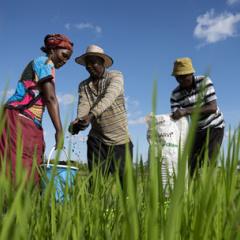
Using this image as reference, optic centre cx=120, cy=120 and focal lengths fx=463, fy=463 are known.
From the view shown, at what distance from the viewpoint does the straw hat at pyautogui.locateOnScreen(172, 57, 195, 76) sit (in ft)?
11.5

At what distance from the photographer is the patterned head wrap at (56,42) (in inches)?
110

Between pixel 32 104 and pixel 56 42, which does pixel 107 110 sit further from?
pixel 32 104

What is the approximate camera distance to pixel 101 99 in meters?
3.27

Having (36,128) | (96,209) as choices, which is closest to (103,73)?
(36,128)

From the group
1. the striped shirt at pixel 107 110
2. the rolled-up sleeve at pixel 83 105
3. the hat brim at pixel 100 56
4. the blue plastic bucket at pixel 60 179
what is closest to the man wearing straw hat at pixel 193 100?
the striped shirt at pixel 107 110

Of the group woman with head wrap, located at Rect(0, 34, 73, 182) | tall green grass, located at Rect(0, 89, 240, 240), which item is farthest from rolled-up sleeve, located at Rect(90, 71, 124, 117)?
tall green grass, located at Rect(0, 89, 240, 240)

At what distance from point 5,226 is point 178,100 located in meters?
3.32

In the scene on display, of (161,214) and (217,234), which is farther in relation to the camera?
(217,234)

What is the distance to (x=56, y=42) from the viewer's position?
9.17ft

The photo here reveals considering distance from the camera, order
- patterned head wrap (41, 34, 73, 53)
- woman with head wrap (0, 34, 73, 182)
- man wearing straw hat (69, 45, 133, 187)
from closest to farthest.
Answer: woman with head wrap (0, 34, 73, 182), patterned head wrap (41, 34, 73, 53), man wearing straw hat (69, 45, 133, 187)

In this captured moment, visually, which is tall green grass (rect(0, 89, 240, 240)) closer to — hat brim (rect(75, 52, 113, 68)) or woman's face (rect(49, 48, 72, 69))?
woman's face (rect(49, 48, 72, 69))

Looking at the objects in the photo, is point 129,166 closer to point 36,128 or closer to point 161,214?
point 161,214

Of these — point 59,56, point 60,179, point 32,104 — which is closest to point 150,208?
point 60,179

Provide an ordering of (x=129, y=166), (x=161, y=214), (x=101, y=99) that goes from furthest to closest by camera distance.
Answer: (x=101, y=99) → (x=161, y=214) → (x=129, y=166)
